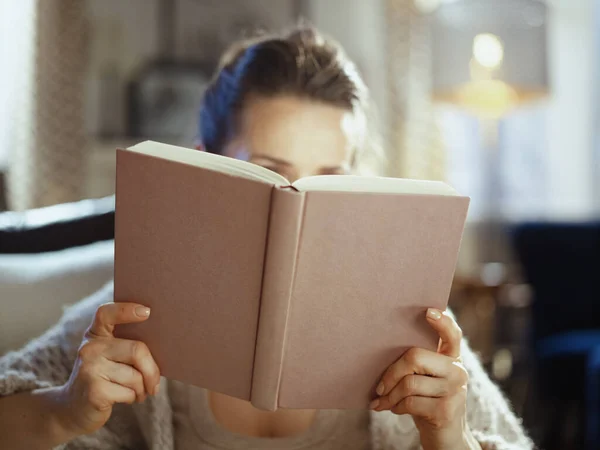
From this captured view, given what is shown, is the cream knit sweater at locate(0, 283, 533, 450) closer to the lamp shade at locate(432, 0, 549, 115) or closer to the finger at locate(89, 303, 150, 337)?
the finger at locate(89, 303, 150, 337)

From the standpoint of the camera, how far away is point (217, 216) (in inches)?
26.2

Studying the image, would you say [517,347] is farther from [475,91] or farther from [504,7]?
[504,7]

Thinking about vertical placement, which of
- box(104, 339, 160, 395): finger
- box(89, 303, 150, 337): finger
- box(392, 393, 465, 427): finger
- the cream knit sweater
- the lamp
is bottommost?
the cream knit sweater

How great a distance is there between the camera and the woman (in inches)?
28.2

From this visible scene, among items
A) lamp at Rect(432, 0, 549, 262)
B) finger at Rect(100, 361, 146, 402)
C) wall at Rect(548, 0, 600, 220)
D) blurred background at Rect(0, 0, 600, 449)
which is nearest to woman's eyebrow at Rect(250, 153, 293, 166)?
finger at Rect(100, 361, 146, 402)

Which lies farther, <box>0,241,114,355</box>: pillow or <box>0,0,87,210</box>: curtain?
<box>0,0,87,210</box>: curtain

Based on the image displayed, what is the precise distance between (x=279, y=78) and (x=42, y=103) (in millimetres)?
2209

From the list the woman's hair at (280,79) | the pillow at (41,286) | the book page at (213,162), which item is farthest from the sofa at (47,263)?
the book page at (213,162)

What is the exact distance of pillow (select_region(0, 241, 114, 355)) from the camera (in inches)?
41.8

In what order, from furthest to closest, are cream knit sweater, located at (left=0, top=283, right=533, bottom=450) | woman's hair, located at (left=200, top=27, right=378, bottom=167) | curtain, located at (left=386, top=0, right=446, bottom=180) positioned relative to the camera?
curtain, located at (left=386, top=0, right=446, bottom=180) < woman's hair, located at (left=200, top=27, right=378, bottom=167) < cream knit sweater, located at (left=0, top=283, right=533, bottom=450)

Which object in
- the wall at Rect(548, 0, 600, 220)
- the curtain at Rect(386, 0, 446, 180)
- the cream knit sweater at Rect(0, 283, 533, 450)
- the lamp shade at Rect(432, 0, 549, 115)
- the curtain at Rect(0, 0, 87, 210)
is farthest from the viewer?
the wall at Rect(548, 0, 600, 220)

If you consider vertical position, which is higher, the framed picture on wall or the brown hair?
the brown hair

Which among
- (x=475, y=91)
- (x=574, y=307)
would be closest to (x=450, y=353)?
(x=475, y=91)

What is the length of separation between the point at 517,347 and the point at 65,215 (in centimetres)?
273
